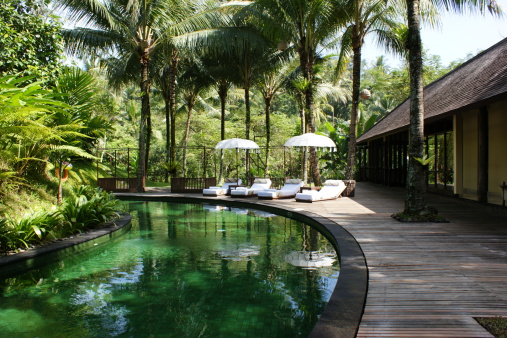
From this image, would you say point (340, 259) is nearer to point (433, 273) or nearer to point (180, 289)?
point (433, 273)

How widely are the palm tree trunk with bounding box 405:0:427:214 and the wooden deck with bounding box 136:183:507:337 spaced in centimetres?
66

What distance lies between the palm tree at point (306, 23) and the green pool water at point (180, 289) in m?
8.25

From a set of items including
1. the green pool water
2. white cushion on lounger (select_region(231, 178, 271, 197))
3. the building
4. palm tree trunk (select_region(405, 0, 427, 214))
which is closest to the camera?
the green pool water

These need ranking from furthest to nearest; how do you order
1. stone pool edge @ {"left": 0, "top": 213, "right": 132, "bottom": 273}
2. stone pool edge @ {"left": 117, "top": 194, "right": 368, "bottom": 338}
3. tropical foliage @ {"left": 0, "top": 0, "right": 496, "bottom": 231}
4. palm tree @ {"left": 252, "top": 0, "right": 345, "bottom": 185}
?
palm tree @ {"left": 252, "top": 0, "right": 345, "bottom": 185}
tropical foliage @ {"left": 0, "top": 0, "right": 496, "bottom": 231}
stone pool edge @ {"left": 0, "top": 213, "right": 132, "bottom": 273}
stone pool edge @ {"left": 117, "top": 194, "right": 368, "bottom": 338}

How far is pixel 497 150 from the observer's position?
997cm

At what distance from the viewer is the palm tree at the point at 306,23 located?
1391cm

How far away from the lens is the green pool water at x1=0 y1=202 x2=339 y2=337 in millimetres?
4082

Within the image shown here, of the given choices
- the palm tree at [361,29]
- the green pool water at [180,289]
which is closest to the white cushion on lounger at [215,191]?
the palm tree at [361,29]

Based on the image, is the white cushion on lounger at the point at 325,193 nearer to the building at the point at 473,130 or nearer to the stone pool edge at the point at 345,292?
the building at the point at 473,130

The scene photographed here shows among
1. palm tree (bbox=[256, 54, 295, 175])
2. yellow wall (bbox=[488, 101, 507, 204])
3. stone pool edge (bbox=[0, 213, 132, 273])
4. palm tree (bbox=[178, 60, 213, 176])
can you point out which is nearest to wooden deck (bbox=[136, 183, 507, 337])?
yellow wall (bbox=[488, 101, 507, 204])

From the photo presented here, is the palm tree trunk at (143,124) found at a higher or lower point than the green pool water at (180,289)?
higher

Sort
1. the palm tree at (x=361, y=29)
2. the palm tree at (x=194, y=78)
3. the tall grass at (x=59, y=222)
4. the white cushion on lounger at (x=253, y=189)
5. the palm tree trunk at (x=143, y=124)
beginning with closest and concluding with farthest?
the tall grass at (x=59, y=222) → the palm tree at (x=361, y=29) → the white cushion on lounger at (x=253, y=189) → the palm tree trunk at (x=143, y=124) → the palm tree at (x=194, y=78)

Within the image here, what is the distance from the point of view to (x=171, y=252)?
7305 mm

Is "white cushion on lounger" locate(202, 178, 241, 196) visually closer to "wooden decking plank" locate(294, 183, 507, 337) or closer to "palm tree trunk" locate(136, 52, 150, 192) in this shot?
"palm tree trunk" locate(136, 52, 150, 192)
